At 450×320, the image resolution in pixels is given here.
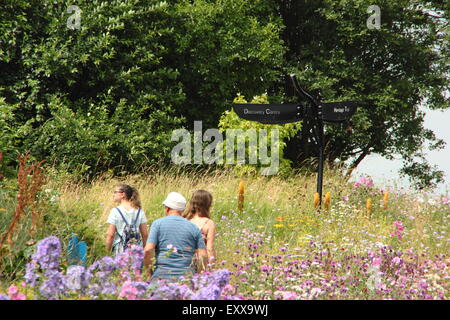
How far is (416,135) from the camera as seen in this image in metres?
20.1

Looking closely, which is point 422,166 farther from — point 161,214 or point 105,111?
point 161,214

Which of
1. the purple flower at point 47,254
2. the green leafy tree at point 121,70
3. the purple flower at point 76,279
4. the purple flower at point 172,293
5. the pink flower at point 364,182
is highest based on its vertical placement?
the green leafy tree at point 121,70

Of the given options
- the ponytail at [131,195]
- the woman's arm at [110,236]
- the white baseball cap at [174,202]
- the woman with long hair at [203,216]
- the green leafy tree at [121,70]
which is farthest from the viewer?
the green leafy tree at [121,70]

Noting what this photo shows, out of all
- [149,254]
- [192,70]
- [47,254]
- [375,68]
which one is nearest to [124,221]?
[149,254]

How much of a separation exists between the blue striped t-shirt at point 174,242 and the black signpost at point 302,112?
236 inches

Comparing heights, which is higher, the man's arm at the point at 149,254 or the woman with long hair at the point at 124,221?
the woman with long hair at the point at 124,221

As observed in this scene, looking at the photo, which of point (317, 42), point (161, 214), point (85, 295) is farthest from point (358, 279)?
point (317, 42)

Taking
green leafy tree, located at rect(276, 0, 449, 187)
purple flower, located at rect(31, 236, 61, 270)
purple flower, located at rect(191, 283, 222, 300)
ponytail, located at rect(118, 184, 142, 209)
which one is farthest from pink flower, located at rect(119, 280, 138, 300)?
green leafy tree, located at rect(276, 0, 449, 187)

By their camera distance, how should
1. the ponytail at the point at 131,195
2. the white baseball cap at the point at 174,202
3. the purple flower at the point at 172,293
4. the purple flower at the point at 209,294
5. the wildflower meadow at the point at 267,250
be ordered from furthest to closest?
1. the ponytail at the point at 131,195
2. the white baseball cap at the point at 174,202
3. the wildflower meadow at the point at 267,250
4. the purple flower at the point at 172,293
5. the purple flower at the point at 209,294

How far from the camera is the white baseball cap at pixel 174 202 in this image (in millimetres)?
5141

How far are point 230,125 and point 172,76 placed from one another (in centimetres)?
216

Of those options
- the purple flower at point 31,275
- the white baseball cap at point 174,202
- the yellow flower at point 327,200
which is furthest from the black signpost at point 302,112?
the purple flower at point 31,275

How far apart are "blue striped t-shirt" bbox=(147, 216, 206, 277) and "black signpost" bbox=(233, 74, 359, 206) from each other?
6.00m

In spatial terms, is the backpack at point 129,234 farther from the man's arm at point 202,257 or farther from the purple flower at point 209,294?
the purple flower at point 209,294
